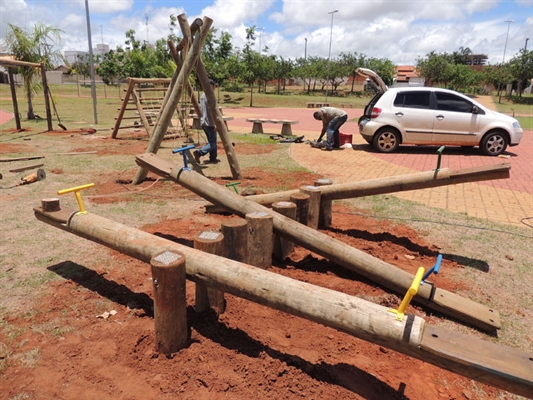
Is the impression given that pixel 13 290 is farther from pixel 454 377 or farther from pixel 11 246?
pixel 454 377

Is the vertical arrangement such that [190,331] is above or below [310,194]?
below

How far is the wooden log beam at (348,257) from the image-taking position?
3.07 metres

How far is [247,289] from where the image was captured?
2.35 metres

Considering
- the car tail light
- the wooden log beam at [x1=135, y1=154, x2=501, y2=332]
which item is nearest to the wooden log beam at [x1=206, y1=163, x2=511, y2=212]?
the wooden log beam at [x1=135, y1=154, x2=501, y2=332]

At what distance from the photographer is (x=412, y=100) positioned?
1075 cm

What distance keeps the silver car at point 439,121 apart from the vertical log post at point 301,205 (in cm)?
735

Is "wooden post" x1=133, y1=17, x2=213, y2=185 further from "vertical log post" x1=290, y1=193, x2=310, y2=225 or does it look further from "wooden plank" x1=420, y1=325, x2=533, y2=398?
"wooden plank" x1=420, y1=325, x2=533, y2=398

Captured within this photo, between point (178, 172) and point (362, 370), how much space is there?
104 inches

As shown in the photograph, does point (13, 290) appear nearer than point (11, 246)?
Yes

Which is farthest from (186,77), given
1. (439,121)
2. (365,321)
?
(439,121)

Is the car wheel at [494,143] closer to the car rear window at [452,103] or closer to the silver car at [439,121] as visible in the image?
the silver car at [439,121]

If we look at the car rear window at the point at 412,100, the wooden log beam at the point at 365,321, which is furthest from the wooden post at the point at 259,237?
the car rear window at the point at 412,100

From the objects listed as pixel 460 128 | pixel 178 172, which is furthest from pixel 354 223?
pixel 460 128

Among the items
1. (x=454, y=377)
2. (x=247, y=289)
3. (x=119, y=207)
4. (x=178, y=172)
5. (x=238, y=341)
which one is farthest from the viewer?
(x=119, y=207)
